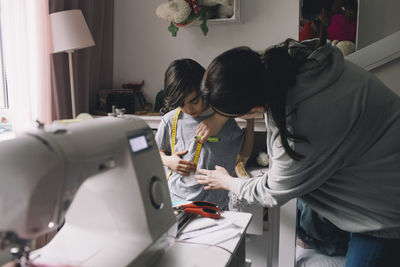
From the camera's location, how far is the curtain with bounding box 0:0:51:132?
1964 mm

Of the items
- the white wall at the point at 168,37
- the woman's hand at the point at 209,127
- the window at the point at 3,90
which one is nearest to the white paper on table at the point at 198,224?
the woman's hand at the point at 209,127

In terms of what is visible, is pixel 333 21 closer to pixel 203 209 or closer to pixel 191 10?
pixel 191 10

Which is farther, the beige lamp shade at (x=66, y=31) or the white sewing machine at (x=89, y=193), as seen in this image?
the beige lamp shade at (x=66, y=31)

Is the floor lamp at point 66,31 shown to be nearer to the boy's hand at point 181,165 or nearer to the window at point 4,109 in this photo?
the window at point 4,109

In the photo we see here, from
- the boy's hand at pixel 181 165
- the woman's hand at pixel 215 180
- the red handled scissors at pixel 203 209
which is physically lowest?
the red handled scissors at pixel 203 209

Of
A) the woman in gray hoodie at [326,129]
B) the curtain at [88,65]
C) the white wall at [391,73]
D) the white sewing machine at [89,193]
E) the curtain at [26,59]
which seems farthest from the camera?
the curtain at [88,65]

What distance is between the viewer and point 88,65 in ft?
8.02

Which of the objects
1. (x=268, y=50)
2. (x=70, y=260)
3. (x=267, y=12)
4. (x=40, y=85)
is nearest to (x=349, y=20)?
(x=267, y=12)

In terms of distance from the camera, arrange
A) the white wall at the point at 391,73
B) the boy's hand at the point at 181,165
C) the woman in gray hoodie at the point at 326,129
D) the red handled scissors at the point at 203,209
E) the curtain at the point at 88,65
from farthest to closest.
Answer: the curtain at the point at 88,65 → the white wall at the point at 391,73 → the boy's hand at the point at 181,165 → the red handled scissors at the point at 203,209 → the woman in gray hoodie at the point at 326,129

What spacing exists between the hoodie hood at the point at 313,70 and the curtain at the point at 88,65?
1703mm

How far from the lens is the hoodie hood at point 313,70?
0.91m

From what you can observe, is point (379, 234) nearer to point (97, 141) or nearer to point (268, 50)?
point (268, 50)

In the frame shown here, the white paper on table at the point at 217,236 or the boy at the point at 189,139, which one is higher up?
the boy at the point at 189,139

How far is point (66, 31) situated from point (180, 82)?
3.29 ft
